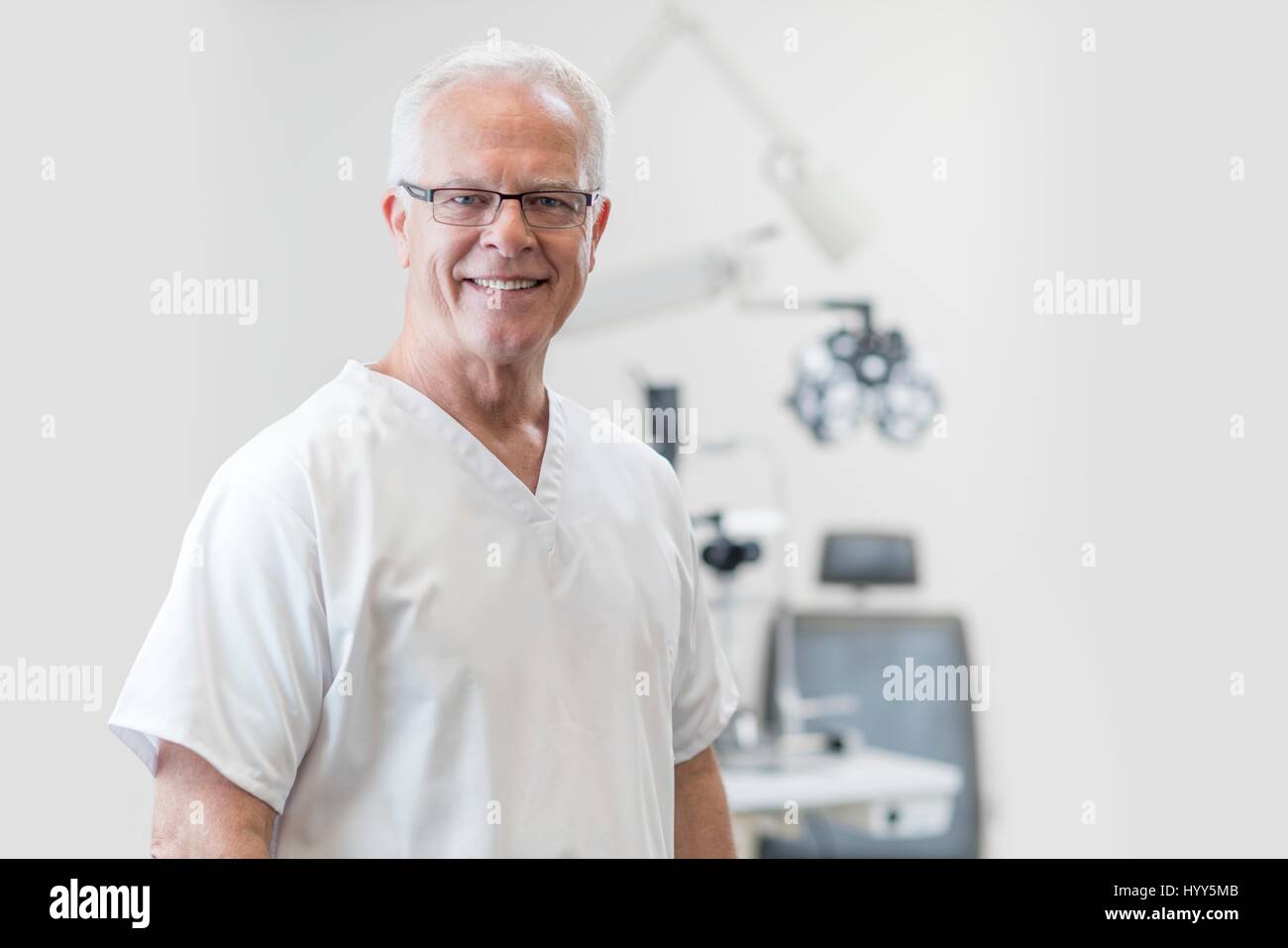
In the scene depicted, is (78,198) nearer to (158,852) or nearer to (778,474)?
(778,474)

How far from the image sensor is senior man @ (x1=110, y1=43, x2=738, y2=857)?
98cm

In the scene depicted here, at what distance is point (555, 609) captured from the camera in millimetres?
1115

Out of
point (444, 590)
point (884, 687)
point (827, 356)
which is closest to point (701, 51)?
point (827, 356)

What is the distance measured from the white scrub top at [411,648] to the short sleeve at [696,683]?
0.05m

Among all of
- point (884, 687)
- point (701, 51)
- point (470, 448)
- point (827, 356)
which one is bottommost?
point (884, 687)

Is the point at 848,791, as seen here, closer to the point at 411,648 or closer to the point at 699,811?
the point at 699,811

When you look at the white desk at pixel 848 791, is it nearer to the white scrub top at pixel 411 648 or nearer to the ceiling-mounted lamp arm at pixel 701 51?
the ceiling-mounted lamp arm at pixel 701 51

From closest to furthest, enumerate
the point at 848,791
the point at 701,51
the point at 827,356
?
1. the point at 848,791
2. the point at 827,356
3. the point at 701,51

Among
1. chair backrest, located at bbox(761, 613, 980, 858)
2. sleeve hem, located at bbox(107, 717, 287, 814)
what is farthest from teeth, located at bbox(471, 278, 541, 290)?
chair backrest, located at bbox(761, 613, 980, 858)

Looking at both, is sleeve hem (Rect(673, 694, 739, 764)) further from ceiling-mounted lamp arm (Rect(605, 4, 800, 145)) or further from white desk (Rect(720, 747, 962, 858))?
ceiling-mounted lamp arm (Rect(605, 4, 800, 145))

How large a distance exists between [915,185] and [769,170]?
37.5 inches

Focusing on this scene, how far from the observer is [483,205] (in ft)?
3.50

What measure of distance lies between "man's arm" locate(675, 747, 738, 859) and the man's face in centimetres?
43

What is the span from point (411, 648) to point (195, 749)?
0.17 m
